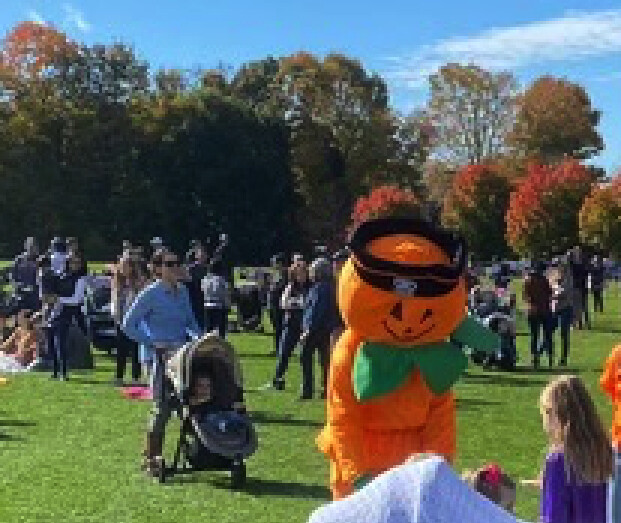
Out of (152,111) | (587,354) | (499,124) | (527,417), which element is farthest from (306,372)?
(499,124)

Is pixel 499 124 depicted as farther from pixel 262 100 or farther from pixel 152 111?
pixel 152 111

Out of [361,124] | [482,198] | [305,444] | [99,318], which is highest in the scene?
[361,124]

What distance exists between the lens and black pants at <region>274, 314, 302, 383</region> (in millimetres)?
15327

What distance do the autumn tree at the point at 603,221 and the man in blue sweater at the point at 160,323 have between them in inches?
1698

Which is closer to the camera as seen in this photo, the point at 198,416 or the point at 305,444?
the point at 198,416

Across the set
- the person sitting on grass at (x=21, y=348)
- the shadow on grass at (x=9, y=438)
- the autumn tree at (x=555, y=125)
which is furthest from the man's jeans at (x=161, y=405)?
the autumn tree at (x=555, y=125)

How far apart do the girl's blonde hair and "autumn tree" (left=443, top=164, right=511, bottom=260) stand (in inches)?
2194

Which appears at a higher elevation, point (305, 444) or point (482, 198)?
point (482, 198)

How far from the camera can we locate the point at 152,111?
54656 millimetres

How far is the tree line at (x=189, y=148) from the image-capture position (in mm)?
51438

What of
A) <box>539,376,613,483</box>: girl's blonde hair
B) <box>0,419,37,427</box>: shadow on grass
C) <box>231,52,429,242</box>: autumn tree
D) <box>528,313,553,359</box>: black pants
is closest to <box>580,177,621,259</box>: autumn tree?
<box>231,52,429,242</box>: autumn tree

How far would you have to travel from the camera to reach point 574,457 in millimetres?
5570

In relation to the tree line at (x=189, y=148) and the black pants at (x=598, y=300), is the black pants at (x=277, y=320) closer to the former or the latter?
the black pants at (x=598, y=300)

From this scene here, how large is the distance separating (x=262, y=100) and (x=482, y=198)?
41.7 ft
